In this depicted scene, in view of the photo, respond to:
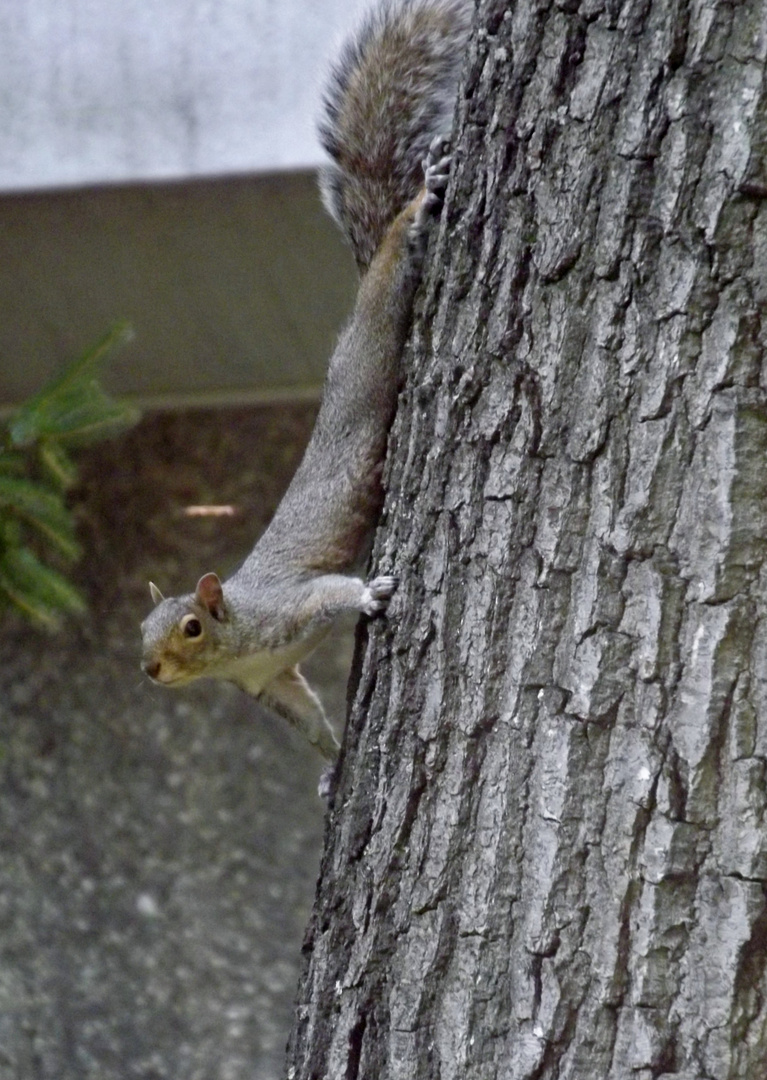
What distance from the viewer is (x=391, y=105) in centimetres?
146

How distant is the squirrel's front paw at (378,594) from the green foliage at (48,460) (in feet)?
3.29

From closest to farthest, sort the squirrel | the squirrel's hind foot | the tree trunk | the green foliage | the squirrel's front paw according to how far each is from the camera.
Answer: the tree trunk → the squirrel's front paw → the squirrel's hind foot → the squirrel → the green foliage

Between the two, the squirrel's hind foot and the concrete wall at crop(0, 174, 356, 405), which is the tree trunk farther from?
the concrete wall at crop(0, 174, 356, 405)

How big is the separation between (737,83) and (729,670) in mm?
407

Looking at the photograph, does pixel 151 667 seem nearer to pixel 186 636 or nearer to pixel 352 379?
pixel 186 636

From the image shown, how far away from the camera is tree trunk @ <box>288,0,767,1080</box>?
889 millimetres

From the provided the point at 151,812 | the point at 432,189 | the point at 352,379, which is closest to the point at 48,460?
the point at 352,379

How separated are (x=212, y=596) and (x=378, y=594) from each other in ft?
1.71

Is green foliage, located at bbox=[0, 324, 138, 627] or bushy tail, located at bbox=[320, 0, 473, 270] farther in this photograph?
green foliage, located at bbox=[0, 324, 138, 627]

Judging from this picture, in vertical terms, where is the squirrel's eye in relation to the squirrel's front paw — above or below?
above

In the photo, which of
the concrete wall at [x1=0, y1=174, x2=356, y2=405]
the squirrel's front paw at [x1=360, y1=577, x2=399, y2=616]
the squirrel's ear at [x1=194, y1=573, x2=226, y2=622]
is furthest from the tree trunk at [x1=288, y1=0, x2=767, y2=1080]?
the concrete wall at [x1=0, y1=174, x2=356, y2=405]

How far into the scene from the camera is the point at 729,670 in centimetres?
89

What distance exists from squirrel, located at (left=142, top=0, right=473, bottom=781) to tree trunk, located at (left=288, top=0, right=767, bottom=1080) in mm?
300

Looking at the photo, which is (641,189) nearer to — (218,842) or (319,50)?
(319,50)
